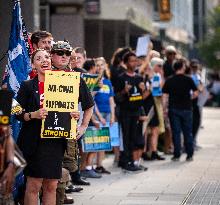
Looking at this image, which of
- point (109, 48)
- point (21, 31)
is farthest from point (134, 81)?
point (109, 48)

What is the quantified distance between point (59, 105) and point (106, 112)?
6.15 metres

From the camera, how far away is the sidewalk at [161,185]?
1106cm

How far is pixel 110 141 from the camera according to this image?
1384 centimetres

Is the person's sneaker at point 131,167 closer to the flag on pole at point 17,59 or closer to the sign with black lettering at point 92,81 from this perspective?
the sign with black lettering at point 92,81

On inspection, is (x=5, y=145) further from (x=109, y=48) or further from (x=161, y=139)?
(x=109, y=48)

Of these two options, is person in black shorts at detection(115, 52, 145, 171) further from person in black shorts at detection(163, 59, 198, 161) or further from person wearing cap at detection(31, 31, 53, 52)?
person wearing cap at detection(31, 31, 53, 52)

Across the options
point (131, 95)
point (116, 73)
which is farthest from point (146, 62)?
point (131, 95)

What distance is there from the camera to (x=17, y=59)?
9250 mm

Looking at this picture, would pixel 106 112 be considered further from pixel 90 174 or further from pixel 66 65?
pixel 66 65

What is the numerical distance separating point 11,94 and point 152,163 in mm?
9525

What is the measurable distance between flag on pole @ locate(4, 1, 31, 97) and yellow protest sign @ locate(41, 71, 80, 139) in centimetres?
112

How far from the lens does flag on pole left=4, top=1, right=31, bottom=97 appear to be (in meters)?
9.25

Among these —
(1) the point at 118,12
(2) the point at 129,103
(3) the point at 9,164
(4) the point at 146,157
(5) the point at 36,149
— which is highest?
(1) the point at 118,12

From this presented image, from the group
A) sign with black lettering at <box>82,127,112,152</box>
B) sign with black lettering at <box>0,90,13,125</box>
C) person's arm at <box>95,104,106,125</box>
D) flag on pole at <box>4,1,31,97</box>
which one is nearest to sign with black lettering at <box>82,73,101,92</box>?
person's arm at <box>95,104,106,125</box>
